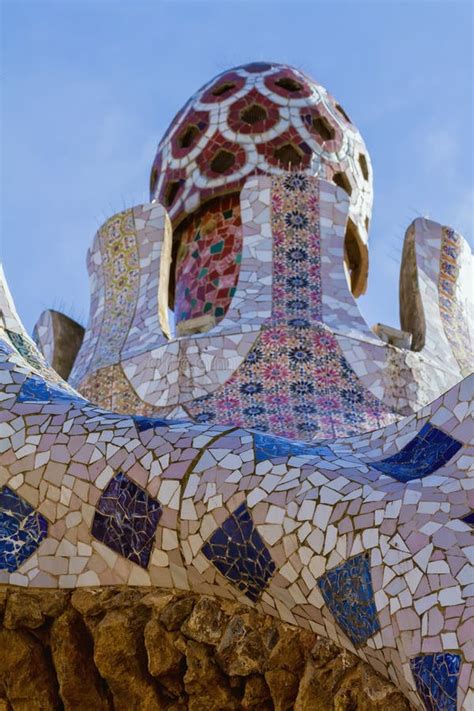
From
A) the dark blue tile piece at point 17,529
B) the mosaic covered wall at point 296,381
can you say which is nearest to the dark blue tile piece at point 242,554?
the dark blue tile piece at point 17,529

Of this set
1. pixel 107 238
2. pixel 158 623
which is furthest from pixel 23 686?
pixel 107 238

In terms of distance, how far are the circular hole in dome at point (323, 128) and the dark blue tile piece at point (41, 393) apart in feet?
11.9

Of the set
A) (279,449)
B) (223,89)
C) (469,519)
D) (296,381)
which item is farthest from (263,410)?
(223,89)

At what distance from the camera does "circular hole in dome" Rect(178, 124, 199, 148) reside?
7.55m

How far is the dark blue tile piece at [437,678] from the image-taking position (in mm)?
3071

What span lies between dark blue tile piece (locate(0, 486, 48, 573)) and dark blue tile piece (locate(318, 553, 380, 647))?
0.80 meters

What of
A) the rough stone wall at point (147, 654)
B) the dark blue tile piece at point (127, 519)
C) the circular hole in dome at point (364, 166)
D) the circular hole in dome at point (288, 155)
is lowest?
the rough stone wall at point (147, 654)

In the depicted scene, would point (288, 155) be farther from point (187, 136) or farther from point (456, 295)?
point (456, 295)

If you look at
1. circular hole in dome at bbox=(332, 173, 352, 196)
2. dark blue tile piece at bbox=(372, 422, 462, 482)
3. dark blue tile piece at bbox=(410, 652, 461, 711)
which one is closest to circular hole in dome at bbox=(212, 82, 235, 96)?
circular hole in dome at bbox=(332, 173, 352, 196)

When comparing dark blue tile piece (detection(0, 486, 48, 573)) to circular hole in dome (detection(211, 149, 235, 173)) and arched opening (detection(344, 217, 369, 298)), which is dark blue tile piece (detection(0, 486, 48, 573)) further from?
arched opening (detection(344, 217, 369, 298))

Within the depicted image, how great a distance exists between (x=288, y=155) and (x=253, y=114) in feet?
1.00

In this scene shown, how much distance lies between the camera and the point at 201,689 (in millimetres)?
3615

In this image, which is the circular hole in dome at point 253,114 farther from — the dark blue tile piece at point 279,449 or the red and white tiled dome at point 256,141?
the dark blue tile piece at point 279,449

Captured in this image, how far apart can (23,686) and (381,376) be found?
2594 mm
